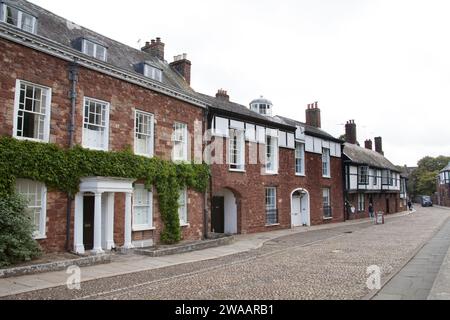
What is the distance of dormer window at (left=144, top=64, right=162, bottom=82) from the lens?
17484 mm

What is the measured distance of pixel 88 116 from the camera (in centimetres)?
1445

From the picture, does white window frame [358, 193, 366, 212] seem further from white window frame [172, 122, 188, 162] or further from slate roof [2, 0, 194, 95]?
white window frame [172, 122, 188, 162]

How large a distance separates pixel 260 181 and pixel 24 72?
14.8 m

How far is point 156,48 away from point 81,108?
32.9 feet

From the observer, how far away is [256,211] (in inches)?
922

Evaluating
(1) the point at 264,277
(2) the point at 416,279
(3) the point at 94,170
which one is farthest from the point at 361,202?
(1) the point at 264,277

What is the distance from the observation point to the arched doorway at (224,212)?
22578mm

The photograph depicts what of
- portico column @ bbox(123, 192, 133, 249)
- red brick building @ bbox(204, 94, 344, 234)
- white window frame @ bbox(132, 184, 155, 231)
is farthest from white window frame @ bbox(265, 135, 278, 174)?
portico column @ bbox(123, 192, 133, 249)

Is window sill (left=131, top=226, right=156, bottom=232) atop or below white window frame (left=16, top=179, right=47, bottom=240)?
below

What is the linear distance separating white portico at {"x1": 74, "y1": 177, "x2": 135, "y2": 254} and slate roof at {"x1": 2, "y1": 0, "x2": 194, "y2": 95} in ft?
15.6

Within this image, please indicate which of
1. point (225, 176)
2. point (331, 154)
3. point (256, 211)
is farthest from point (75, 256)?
point (331, 154)

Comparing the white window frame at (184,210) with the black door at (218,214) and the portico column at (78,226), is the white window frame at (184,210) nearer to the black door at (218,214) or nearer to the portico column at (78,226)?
the black door at (218,214)

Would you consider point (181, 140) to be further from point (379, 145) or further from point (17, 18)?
point (379, 145)

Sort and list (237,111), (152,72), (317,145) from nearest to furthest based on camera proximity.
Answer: (152,72) → (237,111) → (317,145)
